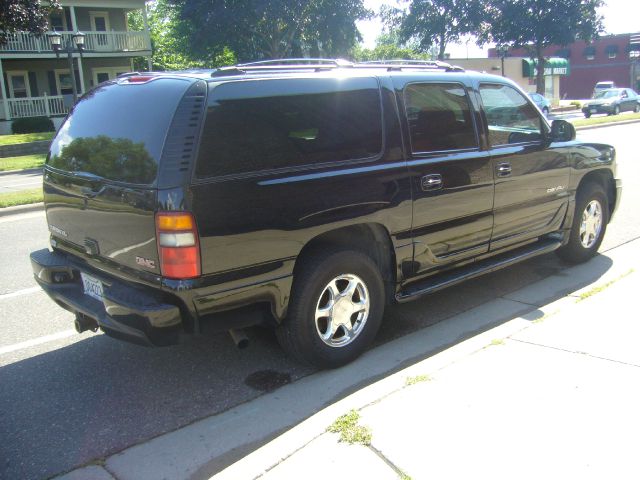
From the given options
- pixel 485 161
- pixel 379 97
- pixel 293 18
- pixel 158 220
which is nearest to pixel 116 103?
pixel 158 220

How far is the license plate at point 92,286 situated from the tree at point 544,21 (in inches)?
1714

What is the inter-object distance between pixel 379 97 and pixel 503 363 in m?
1.89

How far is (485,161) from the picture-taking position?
15.1ft

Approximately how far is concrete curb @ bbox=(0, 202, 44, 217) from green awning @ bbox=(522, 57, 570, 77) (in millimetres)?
44372

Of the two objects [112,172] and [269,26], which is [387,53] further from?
[112,172]

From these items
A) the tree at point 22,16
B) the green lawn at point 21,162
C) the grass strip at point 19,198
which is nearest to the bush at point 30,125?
the tree at point 22,16

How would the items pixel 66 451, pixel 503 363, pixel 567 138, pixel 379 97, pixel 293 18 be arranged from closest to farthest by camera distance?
pixel 66 451 < pixel 503 363 < pixel 379 97 < pixel 567 138 < pixel 293 18

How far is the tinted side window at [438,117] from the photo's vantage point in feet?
13.6

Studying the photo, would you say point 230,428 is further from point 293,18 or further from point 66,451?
point 293,18

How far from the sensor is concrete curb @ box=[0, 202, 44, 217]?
9.88 meters

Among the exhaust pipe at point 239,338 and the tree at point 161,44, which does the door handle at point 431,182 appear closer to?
the exhaust pipe at point 239,338

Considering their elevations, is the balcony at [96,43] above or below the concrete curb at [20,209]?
above

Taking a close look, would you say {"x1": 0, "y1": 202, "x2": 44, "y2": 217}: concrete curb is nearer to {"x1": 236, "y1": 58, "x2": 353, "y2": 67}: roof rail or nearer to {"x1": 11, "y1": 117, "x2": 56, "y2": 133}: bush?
{"x1": 236, "y1": 58, "x2": 353, "y2": 67}: roof rail

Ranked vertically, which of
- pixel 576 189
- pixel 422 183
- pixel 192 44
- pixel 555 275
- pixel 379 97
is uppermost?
pixel 192 44
